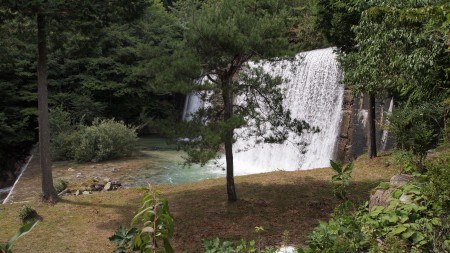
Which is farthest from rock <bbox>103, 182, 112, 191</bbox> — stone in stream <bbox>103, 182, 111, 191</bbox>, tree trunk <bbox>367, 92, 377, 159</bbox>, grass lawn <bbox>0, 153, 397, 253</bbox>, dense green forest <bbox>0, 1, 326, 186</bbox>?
tree trunk <bbox>367, 92, 377, 159</bbox>

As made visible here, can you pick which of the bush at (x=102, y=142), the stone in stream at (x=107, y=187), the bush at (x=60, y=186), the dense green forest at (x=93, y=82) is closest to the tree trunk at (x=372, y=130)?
the dense green forest at (x=93, y=82)

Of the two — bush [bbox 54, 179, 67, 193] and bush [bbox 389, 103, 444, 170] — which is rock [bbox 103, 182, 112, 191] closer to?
bush [bbox 54, 179, 67, 193]

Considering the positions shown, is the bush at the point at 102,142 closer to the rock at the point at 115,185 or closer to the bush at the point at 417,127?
the rock at the point at 115,185

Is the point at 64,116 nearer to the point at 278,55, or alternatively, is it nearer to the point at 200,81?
the point at 200,81

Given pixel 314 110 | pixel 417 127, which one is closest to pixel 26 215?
pixel 417 127

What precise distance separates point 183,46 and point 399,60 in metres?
4.67

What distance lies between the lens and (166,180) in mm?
15922

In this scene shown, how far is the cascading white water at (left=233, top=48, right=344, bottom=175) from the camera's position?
15.2 m

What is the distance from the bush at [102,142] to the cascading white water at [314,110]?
239 inches

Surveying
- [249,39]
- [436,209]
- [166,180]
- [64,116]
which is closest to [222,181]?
[166,180]

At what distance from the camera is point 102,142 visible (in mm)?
19016

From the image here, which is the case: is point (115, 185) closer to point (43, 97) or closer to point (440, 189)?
point (43, 97)

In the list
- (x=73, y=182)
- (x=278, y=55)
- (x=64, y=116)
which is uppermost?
(x=278, y=55)

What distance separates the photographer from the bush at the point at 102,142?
18.8m
